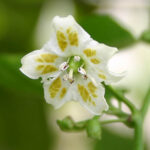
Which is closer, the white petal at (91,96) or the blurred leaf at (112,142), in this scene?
the white petal at (91,96)

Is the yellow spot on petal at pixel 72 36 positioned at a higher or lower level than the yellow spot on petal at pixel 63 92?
higher

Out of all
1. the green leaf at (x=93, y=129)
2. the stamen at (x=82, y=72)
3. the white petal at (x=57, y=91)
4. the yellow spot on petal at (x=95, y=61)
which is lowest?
the green leaf at (x=93, y=129)

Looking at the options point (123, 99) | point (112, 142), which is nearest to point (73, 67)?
point (123, 99)

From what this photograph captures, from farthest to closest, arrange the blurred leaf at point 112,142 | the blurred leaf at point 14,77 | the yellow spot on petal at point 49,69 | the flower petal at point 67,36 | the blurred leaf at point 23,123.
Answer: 1. the blurred leaf at point 112,142
2. the blurred leaf at point 23,123
3. the blurred leaf at point 14,77
4. the yellow spot on petal at point 49,69
5. the flower petal at point 67,36

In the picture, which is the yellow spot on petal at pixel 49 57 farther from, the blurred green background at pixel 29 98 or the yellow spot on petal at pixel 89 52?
the blurred green background at pixel 29 98

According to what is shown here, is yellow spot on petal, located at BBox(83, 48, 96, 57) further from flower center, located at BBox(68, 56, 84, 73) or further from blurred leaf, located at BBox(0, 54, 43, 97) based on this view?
blurred leaf, located at BBox(0, 54, 43, 97)

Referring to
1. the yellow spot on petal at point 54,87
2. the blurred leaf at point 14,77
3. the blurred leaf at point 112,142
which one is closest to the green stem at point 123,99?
the yellow spot on petal at point 54,87

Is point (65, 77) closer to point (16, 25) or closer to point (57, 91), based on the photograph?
point (57, 91)

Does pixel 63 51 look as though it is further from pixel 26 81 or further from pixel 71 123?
pixel 26 81
